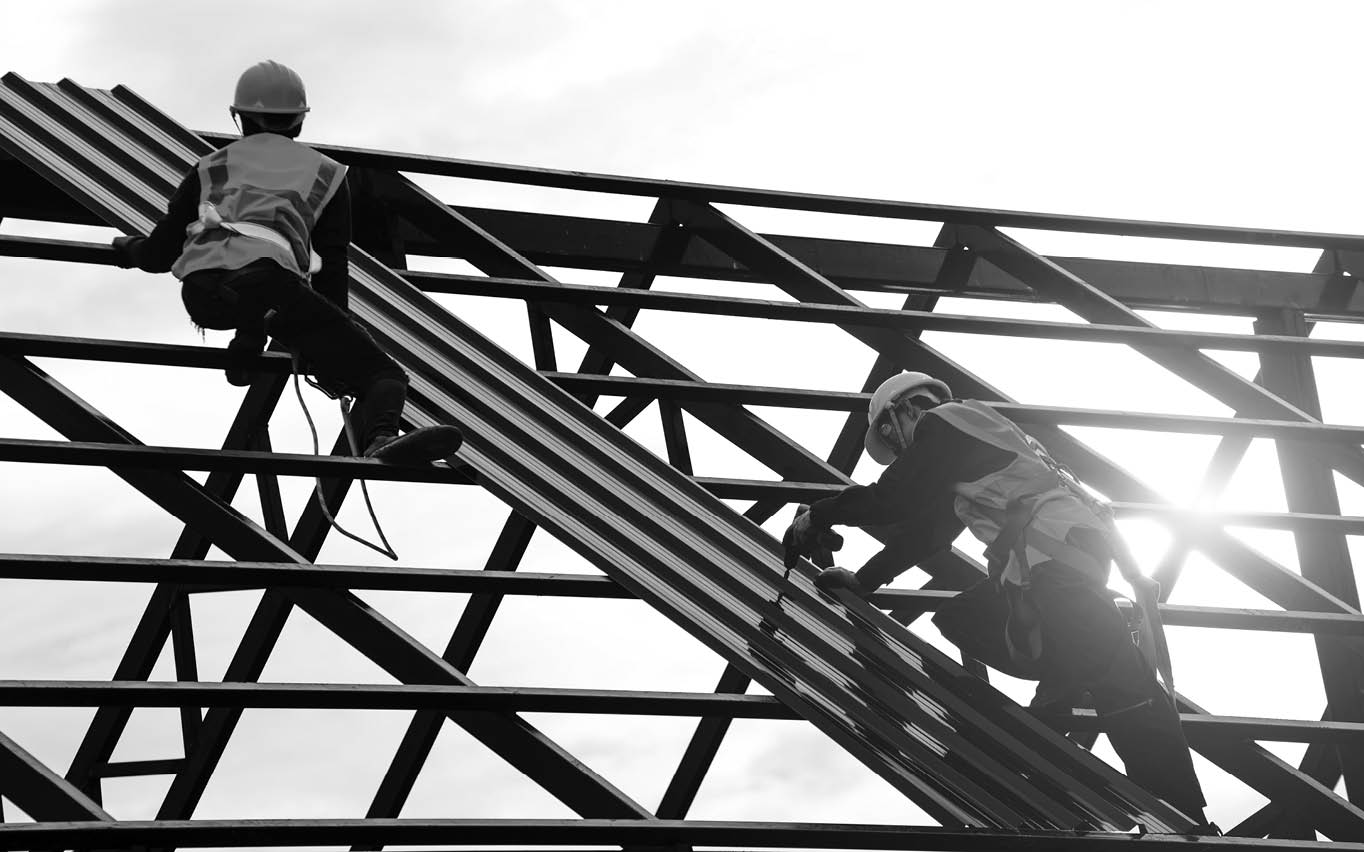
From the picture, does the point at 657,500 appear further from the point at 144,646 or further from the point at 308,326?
the point at 144,646

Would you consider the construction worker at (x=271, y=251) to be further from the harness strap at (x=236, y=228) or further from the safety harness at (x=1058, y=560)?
the safety harness at (x=1058, y=560)

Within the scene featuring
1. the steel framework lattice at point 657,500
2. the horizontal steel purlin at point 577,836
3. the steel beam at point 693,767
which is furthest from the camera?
the steel beam at point 693,767

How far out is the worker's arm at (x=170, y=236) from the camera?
5.18m

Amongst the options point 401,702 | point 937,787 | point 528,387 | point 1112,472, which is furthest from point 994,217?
point 401,702

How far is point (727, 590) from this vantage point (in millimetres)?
5168

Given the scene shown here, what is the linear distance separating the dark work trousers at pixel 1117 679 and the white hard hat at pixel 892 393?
77cm

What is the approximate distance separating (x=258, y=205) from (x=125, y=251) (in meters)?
0.55

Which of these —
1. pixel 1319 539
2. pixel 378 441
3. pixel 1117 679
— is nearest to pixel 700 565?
pixel 378 441

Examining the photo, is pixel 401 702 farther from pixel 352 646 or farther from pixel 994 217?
pixel 994 217

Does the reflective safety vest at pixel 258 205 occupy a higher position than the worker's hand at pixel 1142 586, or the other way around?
the reflective safety vest at pixel 258 205

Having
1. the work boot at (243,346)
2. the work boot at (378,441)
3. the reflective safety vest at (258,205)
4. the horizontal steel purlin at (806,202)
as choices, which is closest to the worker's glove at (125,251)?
the reflective safety vest at (258,205)

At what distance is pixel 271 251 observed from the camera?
504 centimetres

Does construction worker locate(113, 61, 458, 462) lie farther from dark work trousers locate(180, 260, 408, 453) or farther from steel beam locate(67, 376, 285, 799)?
steel beam locate(67, 376, 285, 799)

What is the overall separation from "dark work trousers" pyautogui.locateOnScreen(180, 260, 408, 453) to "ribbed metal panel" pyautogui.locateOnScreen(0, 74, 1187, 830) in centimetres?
30
